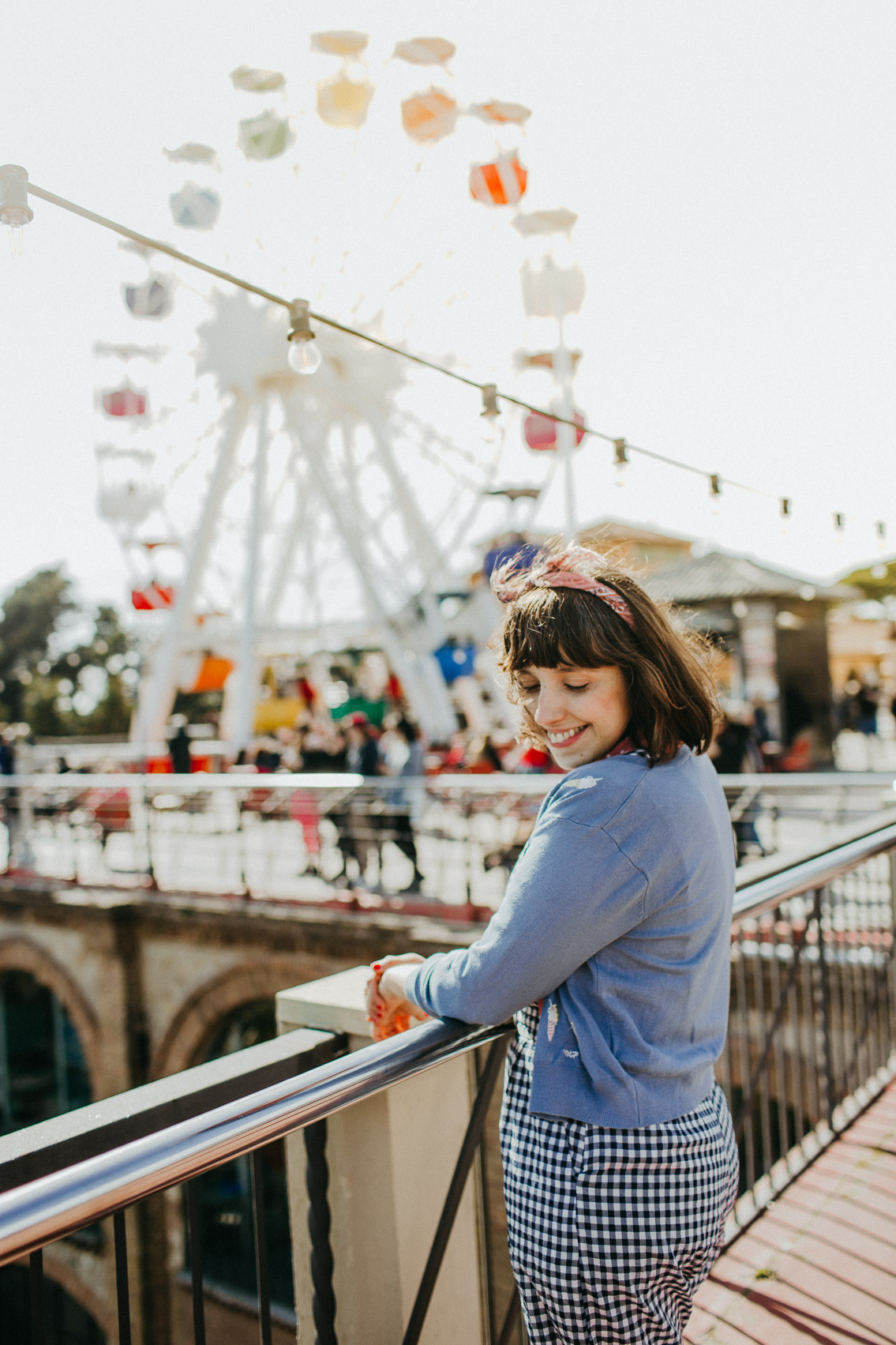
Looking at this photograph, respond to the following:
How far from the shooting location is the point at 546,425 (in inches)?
580

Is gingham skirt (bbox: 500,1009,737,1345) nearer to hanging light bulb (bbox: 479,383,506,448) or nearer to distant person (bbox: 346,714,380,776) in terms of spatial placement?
hanging light bulb (bbox: 479,383,506,448)

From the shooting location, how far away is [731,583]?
605 inches

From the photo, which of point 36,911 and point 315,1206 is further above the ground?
point 315,1206

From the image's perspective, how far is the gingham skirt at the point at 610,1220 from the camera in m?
1.28

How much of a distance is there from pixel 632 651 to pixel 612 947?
0.42 m

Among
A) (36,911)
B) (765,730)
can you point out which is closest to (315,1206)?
(36,911)

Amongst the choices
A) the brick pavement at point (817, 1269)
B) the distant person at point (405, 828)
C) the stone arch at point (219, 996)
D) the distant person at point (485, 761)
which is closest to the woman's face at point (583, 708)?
the brick pavement at point (817, 1269)

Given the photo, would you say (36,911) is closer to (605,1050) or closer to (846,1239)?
(846,1239)

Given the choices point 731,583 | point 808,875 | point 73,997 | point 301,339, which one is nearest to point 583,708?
point 808,875

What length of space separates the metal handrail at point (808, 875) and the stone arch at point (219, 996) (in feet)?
22.3

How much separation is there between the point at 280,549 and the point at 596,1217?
19.9m

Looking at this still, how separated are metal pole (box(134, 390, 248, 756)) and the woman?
18003 millimetres

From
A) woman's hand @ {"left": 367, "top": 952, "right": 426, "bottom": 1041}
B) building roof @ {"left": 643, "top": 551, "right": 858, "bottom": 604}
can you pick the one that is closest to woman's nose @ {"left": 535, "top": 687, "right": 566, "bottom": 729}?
woman's hand @ {"left": 367, "top": 952, "right": 426, "bottom": 1041}

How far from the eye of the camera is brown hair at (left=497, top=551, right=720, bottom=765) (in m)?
1.41
